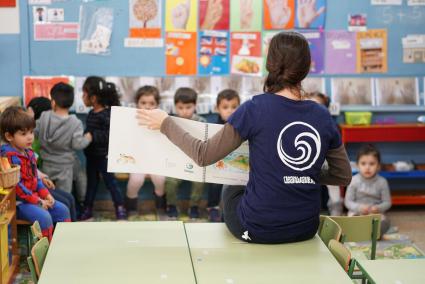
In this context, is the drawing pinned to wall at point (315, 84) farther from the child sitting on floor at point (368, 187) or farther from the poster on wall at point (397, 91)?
the child sitting on floor at point (368, 187)

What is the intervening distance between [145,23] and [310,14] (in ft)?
4.15

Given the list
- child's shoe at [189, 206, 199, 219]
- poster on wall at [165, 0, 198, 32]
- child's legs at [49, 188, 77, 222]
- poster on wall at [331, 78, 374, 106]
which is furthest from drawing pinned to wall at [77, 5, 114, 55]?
poster on wall at [331, 78, 374, 106]

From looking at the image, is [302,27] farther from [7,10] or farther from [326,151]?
[326,151]

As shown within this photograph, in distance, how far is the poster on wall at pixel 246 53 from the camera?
5375 mm

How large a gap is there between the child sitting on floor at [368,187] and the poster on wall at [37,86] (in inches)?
89.3

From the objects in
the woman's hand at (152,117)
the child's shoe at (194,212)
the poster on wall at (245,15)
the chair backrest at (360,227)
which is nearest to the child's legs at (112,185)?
the child's shoe at (194,212)

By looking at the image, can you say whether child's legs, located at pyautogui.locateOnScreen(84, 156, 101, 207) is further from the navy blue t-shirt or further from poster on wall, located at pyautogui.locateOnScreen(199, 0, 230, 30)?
the navy blue t-shirt

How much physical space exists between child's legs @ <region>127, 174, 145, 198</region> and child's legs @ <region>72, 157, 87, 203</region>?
0.33 metres

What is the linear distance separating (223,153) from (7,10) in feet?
9.86

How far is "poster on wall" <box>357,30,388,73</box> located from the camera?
17.9ft

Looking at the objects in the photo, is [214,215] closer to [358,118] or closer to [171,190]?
[171,190]

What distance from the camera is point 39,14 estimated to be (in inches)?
205

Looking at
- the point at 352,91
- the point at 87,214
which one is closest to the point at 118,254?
the point at 87,214

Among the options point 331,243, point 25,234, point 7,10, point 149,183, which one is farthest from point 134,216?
point 331,243
